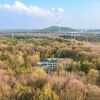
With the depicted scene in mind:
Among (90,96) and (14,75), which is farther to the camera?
(14,75)

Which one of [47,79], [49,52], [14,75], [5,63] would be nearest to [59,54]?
[49,52]

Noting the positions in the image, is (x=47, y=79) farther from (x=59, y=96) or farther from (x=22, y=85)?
(x=59, y=96)

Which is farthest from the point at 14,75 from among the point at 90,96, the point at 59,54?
the point at 59,54

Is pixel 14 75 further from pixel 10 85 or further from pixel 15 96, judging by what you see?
pixel 15 96

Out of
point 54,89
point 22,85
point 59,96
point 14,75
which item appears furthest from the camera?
point 14,75

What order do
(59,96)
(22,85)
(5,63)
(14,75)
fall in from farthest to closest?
(5,63)
(14,75)
(22,85)
(59,96)

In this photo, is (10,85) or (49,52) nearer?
(10,85)

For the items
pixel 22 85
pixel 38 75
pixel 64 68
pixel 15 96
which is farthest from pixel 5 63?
pixel 15 96

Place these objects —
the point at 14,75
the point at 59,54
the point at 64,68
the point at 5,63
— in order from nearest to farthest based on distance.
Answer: the point at 14,75 < the point at 64,68 < the point at 5,63 < the point at 59,54

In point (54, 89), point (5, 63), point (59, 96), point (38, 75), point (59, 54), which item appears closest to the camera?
point (59, 96)
